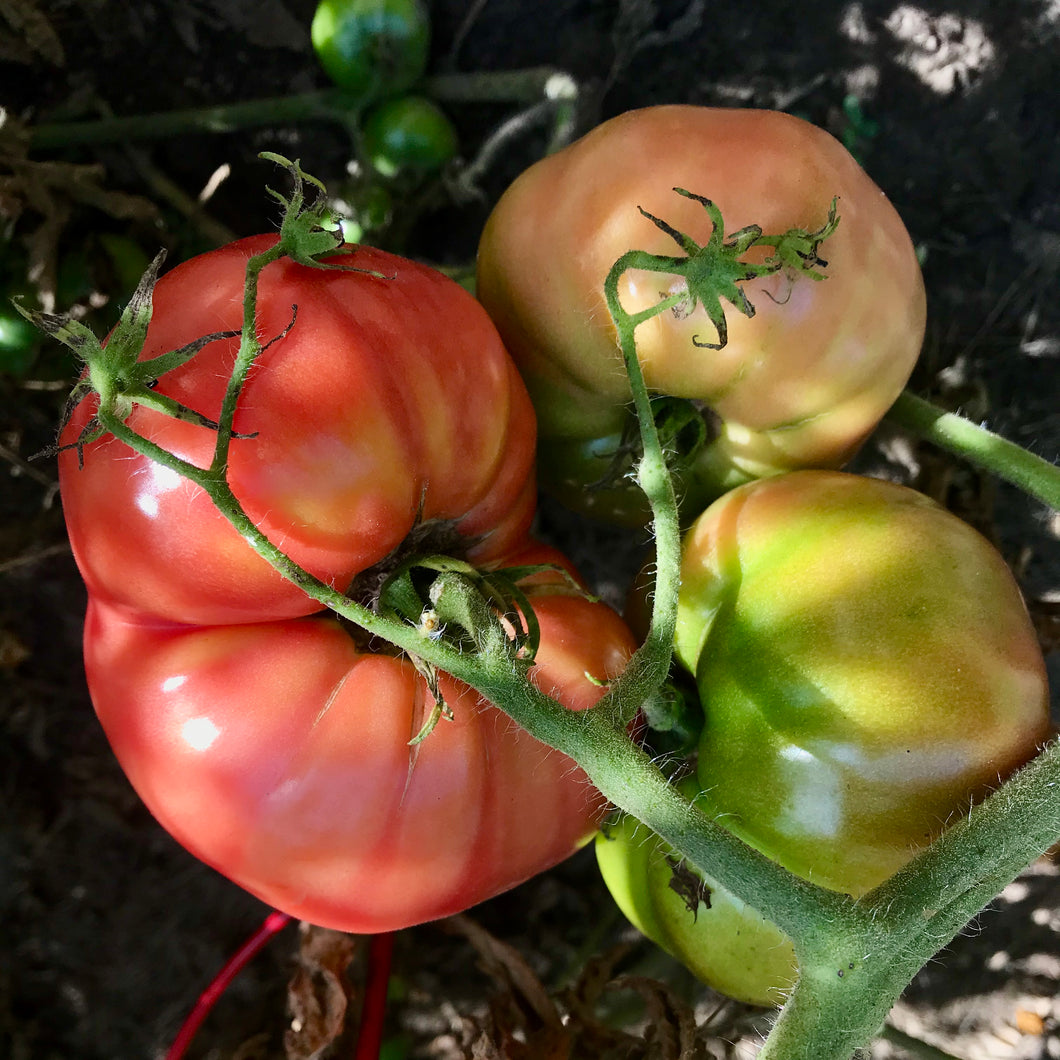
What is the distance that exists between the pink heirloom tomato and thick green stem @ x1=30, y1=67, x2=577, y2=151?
0.45 metres

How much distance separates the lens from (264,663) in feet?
2.06

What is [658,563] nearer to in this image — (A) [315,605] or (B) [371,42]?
(A) [315,605]

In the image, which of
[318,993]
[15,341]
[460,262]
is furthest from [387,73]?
[318,993]

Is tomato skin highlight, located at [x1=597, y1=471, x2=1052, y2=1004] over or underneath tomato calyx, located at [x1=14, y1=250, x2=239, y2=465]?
underneath

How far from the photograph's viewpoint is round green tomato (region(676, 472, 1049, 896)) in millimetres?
652

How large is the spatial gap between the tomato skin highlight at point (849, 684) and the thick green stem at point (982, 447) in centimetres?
11

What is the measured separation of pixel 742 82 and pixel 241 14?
557 mm

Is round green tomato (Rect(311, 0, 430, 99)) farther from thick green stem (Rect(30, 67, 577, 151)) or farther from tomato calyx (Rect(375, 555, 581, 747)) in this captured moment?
tomato calyx (Rect(375, 555, 581, 747))

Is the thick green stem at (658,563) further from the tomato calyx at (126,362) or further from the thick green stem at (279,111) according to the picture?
the thick green stem at (279,111)

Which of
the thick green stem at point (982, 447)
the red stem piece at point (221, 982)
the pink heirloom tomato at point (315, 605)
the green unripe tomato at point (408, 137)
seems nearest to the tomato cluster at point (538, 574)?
the pink heirloom tomato at point (315, 605)

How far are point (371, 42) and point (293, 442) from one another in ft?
1.92

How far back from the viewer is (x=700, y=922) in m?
0.76

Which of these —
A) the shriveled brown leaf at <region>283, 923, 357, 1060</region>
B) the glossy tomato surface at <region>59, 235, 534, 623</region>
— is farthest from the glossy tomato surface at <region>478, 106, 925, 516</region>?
the shriveled brown leaf at <region>283, 923, 357, 1060</region>

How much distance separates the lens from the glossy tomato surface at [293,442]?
568 mm
